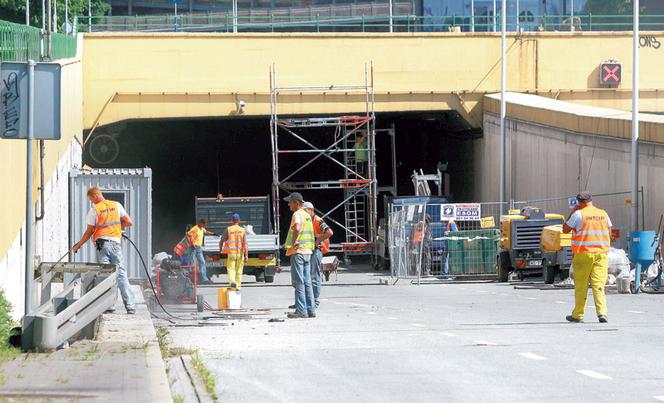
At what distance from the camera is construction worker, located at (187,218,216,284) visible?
31.9 m

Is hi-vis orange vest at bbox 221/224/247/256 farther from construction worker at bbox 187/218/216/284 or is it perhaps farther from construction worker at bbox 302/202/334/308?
construction worker at bbox 302/202/334/308

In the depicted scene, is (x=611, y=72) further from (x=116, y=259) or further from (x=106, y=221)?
(x=116, y=259)

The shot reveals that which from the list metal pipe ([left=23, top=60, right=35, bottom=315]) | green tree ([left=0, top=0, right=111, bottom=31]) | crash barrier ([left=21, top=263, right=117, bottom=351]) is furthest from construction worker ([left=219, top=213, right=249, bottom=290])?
green tree ([left=0, top=0, right=111, bottom=31])

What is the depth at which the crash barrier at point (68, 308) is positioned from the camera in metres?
11.7

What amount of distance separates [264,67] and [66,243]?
57.2 feet

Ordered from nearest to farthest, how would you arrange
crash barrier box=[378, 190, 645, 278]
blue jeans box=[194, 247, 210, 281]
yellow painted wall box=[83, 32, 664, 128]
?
blue jeans box=[194, 247, 210, 281], crash barrier box=[378, 190, 645, 278], yellow painted wall box=[83, 32, 664, 128]

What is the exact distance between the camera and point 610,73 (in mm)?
46562

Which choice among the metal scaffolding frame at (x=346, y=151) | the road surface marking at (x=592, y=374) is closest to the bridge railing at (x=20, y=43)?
the road surface marking at (x=592, y=374)

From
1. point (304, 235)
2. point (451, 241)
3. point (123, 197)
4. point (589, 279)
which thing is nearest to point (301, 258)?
point (304, 235)

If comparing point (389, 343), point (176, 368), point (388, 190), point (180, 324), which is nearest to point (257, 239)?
point (388, 190)

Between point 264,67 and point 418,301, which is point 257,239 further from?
point 418,301

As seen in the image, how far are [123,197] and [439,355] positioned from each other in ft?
51.5

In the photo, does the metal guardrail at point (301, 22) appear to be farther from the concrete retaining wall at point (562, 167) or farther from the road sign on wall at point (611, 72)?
the concrete retaining wall at point (562, 167)

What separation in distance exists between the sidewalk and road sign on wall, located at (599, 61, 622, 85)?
3544 centimetres
